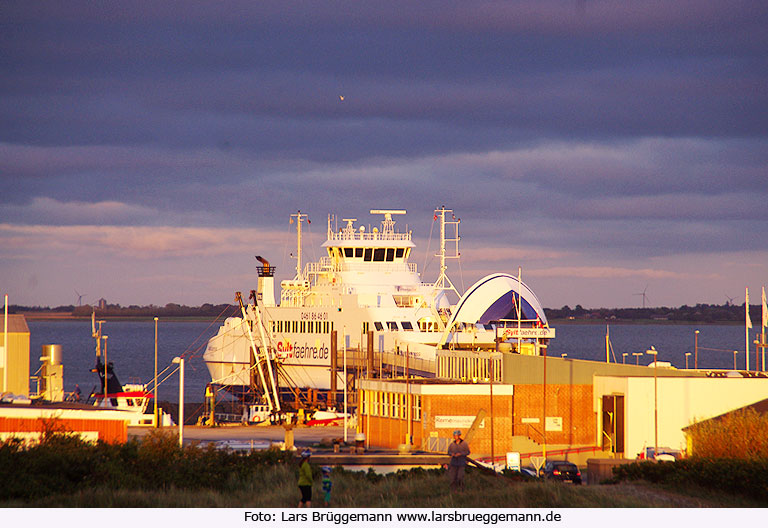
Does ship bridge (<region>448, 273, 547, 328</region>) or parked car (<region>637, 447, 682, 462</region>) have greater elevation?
ship bridge (<region>448, 273, 547, 328</region>)

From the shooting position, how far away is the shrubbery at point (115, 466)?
84.3 ft

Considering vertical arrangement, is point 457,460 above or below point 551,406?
below

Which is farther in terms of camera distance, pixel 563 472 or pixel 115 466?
pixel 563 472

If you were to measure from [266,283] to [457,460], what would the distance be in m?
65.8

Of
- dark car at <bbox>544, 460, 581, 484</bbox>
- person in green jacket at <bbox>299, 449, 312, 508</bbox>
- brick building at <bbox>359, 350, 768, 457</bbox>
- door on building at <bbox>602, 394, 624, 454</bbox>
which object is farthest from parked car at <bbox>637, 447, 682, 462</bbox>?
person in green jacket at <bbox>299, 449, 312, 508</bbox>

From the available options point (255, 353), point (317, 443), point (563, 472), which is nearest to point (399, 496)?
point (563, 472)

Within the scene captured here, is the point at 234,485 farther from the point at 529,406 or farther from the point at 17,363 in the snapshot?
the point at 17,363

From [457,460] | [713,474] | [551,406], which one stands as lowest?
[713,474]

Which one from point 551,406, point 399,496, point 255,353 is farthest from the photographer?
point 255,353

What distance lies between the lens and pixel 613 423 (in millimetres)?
49656

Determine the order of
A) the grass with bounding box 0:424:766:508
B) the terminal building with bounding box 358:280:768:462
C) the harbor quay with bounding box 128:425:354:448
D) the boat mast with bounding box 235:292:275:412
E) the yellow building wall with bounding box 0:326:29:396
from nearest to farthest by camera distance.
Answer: the grass with bounding box 0:424:766:508 → the terminal building with bounding box 358:280:768:462 → the harbor quay with bounding box 128:425:354:448 → the yellow building wall with bounding box 0:326:29:396 → the boat mast with bounding box 235:292:275:412

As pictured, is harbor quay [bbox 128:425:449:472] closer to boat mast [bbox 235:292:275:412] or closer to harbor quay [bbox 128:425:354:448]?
harbor quay [bbox 128:425:354:448]

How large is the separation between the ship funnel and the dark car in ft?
171

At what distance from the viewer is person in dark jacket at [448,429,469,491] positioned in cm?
2444
